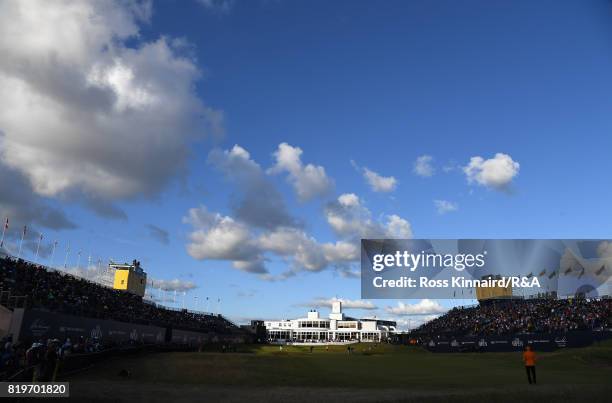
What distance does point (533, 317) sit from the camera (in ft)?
206

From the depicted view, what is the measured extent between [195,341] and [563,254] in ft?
202

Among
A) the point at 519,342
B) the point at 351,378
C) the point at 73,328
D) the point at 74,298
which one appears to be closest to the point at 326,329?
the point at 519,342

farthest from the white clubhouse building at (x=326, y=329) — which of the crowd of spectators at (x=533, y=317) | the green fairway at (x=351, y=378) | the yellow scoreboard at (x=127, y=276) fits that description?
the green fairway at (x=351, y=378)

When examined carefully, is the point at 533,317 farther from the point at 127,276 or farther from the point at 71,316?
the point at 127,276

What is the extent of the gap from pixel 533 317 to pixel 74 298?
180 feet

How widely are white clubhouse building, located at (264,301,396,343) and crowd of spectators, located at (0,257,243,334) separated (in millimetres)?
69616

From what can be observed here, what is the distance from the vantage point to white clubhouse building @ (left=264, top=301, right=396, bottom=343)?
457ft

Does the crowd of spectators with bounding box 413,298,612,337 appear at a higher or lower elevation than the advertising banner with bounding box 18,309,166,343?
higher

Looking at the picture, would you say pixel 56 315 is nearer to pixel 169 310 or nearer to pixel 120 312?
pixel 120 312

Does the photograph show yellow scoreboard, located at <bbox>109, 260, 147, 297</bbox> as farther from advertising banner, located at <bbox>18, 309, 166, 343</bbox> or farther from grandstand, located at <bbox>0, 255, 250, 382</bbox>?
advertising banner, located at <bbox>18, 309, 166, 343</bbox>

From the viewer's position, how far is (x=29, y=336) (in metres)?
34.2

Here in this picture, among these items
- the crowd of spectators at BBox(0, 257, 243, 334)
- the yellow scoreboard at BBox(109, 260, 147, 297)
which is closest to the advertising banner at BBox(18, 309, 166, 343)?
the crowd of spectators at BBox(0, 257, 243, 334)

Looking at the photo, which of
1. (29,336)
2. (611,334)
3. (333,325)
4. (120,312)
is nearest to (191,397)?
(29,336)

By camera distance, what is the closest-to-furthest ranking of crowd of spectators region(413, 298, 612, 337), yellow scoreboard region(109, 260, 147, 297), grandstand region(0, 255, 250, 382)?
1. grandstand region(0, 255, 250, 382)
2. crowd of spectators region(413, 298, 612, 337)
3. yellow scoreboard region(109, 260, 147, 297)
